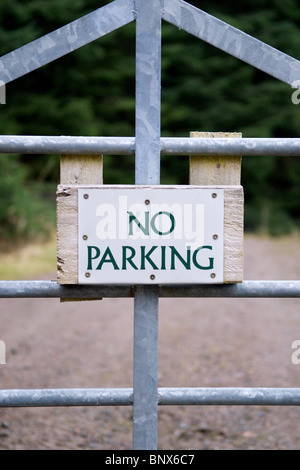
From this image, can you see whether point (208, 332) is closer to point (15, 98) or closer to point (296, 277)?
point (296, 277)

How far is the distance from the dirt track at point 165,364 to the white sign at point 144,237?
157cm

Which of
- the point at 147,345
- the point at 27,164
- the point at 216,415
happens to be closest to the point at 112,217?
the point at 147,345

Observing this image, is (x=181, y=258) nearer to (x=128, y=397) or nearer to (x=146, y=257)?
(x=146, y=257)

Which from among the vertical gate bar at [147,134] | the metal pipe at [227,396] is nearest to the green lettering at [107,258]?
the vertical gate bar at [147,134]

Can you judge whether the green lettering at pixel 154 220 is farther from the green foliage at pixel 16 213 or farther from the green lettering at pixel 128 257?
the green foliage at pixel 16 213

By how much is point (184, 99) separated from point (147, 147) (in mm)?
17550

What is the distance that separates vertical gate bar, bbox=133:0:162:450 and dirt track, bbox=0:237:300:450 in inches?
55.3

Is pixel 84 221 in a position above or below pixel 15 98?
below

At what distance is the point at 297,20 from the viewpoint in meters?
19.2

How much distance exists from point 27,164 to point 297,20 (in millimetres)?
10569

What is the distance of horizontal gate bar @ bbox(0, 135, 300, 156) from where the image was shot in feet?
5.12

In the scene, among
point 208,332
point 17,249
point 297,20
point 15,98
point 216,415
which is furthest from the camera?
point 297,20

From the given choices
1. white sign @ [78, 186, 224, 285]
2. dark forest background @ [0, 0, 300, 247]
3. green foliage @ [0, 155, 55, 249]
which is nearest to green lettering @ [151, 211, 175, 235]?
white sign @ [78, 186, 224, 285]

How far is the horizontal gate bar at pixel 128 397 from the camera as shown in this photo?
62.9 inches
